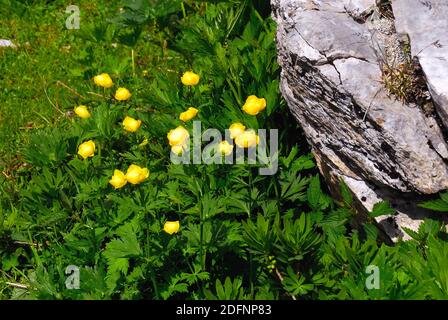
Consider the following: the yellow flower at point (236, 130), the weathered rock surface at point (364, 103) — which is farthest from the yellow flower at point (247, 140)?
the weathered rock surface at point (364, 103)

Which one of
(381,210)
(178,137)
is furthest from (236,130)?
(381,210)

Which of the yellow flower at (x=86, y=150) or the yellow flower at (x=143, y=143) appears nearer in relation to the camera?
the yellow flower at (x=86, y=150)

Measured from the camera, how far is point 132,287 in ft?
11.3

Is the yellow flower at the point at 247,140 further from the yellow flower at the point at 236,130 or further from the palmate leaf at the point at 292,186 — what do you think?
the palmate leaf at the point at 292,186

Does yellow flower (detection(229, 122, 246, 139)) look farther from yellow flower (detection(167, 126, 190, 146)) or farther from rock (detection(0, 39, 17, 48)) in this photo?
rock (detection(0, 39, 17, 48))

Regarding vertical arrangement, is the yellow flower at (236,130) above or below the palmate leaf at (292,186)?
above

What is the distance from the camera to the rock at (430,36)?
313cm

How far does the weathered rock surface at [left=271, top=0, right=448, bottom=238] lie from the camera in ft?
10.7

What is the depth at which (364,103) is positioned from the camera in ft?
11.0

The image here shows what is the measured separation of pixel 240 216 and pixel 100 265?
820mm

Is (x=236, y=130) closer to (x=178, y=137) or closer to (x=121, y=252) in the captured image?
(x=178, y=137)

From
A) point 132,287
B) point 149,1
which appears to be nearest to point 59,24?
point 149,1

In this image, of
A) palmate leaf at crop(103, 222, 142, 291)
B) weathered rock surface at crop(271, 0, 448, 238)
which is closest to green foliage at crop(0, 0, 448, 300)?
palmate leaf at crop(103, 222, 142, 291)

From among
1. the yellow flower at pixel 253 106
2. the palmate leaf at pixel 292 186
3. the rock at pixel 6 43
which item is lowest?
the palmate leaf at pixel 292 186
